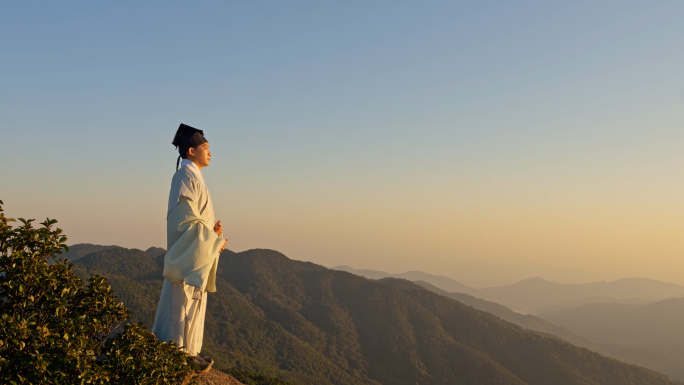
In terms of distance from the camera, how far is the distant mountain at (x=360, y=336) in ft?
328

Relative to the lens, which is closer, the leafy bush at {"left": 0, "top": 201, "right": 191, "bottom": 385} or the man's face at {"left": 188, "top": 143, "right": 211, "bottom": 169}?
the leafy bush at {"left": 0, "top": 201, "right": 191, "bottom": 385}

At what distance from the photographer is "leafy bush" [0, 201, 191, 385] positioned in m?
5.32

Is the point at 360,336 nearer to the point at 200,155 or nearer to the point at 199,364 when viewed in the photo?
the point at 199,364

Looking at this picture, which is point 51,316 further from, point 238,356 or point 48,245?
point 238,356

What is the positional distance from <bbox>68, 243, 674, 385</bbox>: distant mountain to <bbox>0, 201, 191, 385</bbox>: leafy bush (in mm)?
79120

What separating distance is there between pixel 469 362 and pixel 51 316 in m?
112

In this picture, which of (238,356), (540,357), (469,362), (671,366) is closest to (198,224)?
(238,356)

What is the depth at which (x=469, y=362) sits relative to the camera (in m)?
105

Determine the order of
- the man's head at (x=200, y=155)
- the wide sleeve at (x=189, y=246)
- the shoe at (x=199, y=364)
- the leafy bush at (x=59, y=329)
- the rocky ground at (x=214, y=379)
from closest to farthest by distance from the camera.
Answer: the leafy bush at (x=59, y=329) → the wide sleeve at (x=189, y=246) → the shoe at (x=199, y=364) → the man's head at (x=200, y=155) → the rocky ground at (x=214, y=379)

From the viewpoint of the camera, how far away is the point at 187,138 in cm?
783

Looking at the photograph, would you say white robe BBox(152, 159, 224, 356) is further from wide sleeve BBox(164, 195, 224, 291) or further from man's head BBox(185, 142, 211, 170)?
man's head BBox(185, 142, 211, 170)

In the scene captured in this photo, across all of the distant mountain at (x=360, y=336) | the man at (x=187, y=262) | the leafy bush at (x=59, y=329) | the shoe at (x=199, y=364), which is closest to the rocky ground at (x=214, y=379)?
the shoe at (x=199, y=364)

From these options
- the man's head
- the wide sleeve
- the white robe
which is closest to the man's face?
the man's head

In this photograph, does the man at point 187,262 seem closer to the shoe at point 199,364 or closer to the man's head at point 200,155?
the shoe at point 199,364
